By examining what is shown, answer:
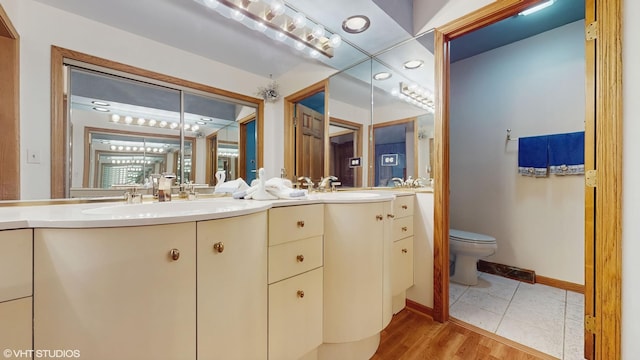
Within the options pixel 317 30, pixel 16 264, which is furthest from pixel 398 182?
pixel 16 264

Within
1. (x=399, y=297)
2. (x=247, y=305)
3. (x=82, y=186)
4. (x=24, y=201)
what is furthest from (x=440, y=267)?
(x=24, y=201)

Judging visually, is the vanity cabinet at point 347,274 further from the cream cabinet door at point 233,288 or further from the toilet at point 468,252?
the toilet at point 468,252

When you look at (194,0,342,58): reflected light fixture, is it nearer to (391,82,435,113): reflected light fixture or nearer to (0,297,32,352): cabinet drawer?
(391,82,435,113): reflected light fixture

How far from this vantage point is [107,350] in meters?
0.64

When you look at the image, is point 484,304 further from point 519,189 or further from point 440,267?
point 519,189

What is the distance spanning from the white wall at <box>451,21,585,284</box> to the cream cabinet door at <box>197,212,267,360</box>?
2.43 metres

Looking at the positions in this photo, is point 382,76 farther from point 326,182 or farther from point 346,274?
point 346,274

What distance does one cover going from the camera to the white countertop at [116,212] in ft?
2.00

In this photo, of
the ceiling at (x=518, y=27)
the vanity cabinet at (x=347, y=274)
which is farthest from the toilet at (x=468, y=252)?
the ceiling at (x=518, y=27)

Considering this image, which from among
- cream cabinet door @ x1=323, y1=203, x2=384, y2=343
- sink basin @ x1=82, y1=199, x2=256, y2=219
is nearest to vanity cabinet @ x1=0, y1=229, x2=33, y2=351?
sink basin @ x1=82, y1=199, x2=256, y2=219

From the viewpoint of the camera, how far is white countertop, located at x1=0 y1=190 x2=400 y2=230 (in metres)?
0.61

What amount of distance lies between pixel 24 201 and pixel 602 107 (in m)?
2.46

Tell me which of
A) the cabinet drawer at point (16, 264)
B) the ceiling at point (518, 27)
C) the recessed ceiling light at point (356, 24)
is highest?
the ceiling at point (518, 27)

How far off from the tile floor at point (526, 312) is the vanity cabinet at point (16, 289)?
2053mm
